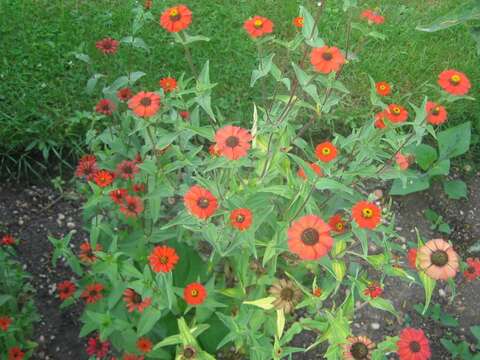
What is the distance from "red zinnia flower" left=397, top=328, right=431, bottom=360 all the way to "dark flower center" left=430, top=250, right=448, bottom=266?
234 millimetres

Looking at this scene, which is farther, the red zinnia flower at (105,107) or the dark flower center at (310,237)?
the red zinnia flower at (105,107)

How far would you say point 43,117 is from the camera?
9.30 ft

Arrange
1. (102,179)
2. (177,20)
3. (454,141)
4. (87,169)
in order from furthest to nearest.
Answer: (454,141), (87,169), (102,179), (177,20)

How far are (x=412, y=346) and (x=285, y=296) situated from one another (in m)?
0.40

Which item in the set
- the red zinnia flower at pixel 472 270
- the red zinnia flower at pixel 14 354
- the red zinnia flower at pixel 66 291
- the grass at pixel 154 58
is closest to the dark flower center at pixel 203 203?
the red zinnia flower at pixel 66 291

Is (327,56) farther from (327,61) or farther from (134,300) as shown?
(134,300)

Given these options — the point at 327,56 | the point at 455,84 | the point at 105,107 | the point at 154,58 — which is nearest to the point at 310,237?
the point at 327,56

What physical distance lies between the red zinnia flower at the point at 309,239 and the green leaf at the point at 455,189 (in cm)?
169

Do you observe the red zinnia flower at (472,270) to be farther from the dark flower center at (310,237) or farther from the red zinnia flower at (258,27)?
the red zinnia flower at (258,27)

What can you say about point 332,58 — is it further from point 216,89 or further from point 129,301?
point 216,89

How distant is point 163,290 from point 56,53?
6.43ft

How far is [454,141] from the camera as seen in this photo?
2.89m

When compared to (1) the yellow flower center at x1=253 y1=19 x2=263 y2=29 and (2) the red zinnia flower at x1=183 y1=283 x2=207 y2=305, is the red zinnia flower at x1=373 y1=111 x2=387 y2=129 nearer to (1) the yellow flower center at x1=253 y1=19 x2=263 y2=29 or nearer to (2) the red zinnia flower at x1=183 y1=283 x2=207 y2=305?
(1) the yellow flower center at x1=253 y1=19 x2=263 y2=29

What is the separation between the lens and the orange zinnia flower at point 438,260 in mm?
1545
